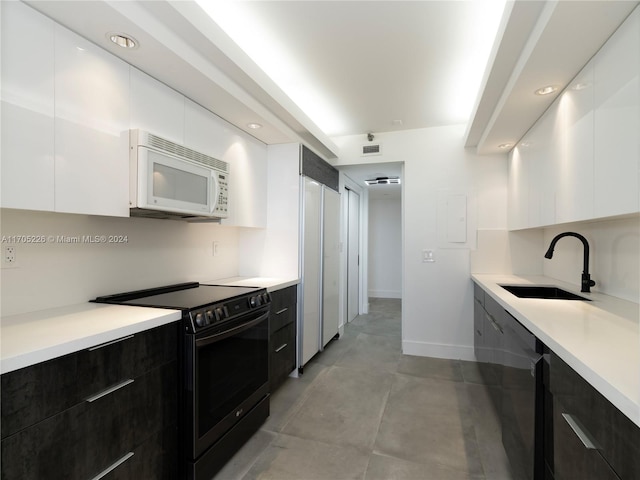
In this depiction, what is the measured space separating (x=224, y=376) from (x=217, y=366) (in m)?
0.11

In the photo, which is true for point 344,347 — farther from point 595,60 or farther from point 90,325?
point 595,60

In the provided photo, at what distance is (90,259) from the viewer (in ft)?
5.79

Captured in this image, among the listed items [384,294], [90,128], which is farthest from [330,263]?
[384,294]

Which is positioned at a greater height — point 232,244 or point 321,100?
point 321,100

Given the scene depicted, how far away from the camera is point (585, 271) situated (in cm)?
212

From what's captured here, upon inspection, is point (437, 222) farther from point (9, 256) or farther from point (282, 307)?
point (9, 256)

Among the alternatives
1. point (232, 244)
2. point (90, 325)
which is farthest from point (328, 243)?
point (90, 325)

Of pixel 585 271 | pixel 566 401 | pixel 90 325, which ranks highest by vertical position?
pixel 585 271

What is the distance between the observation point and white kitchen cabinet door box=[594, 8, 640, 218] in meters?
1.22

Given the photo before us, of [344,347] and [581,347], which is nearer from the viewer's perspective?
[581,347]

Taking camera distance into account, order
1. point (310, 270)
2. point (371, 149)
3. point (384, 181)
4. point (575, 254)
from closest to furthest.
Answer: point (575, 254) < point (310, 270) < point (371, 149) < point (384, 181)

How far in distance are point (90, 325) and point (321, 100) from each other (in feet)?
8.18

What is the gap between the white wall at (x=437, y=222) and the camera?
3447 mm

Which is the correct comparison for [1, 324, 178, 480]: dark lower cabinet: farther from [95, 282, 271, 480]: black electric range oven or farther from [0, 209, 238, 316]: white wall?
[0, 209, 238, 316]: white wall
